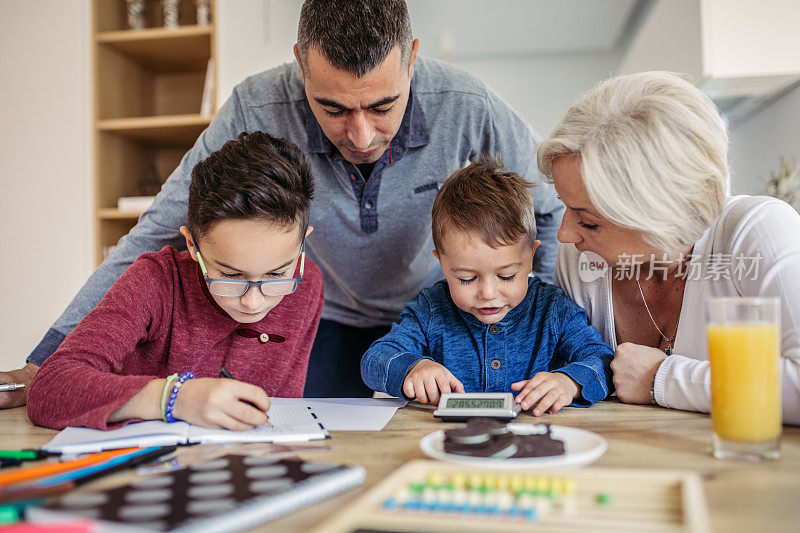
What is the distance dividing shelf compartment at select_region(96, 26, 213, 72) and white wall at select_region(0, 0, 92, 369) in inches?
6.3

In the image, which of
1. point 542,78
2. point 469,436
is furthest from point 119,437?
point 542,78

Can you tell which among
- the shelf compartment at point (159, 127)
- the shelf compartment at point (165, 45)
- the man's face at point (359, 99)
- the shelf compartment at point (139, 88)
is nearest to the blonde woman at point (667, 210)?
the man's face at point (359, 99)

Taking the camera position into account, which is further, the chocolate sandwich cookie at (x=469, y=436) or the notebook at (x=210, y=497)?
the chocolate sandwich cookie at (x=469, y=436)

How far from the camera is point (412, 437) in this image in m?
0.95

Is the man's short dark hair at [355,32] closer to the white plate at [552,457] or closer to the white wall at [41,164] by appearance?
the white plate at [552,457]

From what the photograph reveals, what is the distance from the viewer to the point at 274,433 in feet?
3.15

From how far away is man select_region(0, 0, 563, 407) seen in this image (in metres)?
1.50

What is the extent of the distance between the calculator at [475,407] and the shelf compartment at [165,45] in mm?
2641

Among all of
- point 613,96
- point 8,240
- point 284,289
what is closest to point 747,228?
point 613,96

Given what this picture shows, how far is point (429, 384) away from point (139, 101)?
2949 millimetres

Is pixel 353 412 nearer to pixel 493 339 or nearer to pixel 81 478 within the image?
pixel 493 339

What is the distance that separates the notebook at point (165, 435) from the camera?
2.96ft

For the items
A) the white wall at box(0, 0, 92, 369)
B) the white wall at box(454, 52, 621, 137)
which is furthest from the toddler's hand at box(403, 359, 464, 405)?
the white wall at box(454, 52, 621, 137)

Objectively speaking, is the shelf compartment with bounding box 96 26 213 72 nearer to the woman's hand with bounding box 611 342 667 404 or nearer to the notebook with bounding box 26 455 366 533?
the woman's hand with bounding box 611 342 667 404
